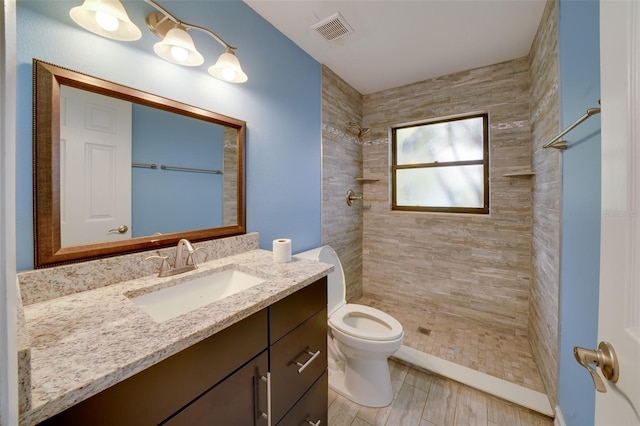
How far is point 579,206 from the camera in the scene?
1053 mm

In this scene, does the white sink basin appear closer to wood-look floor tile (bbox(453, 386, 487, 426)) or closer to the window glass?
wood-look floor tile (bbox(453, 386, 487, 426))

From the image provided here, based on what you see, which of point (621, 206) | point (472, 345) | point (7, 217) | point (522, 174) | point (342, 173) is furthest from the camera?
point (342, 173)

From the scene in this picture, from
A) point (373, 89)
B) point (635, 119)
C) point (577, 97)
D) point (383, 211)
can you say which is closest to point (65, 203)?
point (635, 119)

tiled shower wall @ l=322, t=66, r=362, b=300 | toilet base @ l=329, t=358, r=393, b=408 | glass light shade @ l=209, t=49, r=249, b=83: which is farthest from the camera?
tiled shower wall @ l=322, t=66, r=362, b=300

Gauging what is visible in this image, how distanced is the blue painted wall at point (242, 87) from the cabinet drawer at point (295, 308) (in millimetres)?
631

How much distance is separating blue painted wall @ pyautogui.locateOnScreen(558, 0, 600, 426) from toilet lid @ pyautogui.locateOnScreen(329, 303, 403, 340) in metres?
0.77

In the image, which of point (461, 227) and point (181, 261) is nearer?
point (181, 261)

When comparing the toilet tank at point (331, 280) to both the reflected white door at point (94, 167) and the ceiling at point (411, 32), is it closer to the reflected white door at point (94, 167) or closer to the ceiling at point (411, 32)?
the reflected white door at point (94, 167)

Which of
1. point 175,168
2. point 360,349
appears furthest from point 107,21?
point 360,349

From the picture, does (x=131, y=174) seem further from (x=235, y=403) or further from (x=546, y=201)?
(x=546, y=201)

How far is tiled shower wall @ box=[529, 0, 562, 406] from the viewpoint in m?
1.31

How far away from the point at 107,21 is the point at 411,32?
175 centimetres

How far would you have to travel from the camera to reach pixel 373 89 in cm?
258

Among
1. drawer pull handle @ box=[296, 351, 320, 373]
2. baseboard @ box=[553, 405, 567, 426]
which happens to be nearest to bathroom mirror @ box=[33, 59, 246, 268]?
drawer pull handle @ box=[296, 351, 320, 373]
